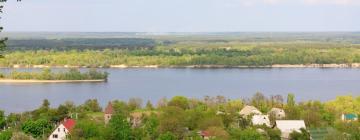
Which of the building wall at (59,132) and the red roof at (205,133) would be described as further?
the building wall at (59,132)

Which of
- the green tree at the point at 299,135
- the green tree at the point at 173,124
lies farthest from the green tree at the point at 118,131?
the green tree at the point at 299,135

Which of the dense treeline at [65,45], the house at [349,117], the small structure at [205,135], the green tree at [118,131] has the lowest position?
the dense treeline at [65,45]

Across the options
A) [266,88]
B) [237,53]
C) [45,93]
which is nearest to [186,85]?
[266,88]

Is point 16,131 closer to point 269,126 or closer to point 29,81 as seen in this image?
point 269,126

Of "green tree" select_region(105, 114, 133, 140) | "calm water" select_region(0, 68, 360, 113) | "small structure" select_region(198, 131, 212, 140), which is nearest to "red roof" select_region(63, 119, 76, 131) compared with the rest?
"green tree" select_region(105, 114, 133, 140)

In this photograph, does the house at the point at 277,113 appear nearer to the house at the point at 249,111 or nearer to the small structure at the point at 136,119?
the house at the point at 249,111
